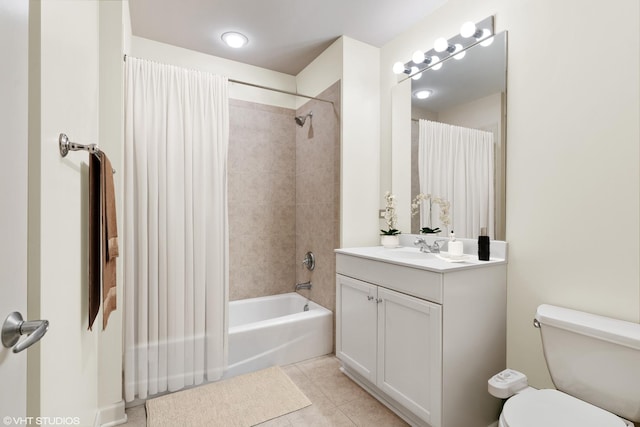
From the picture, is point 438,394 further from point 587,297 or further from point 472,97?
point 472,97

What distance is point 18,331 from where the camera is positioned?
2.10ft

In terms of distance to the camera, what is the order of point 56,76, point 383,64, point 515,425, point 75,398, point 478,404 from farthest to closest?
point 383,64, point 478,404, point 75,398, point 515,425, point 56,76

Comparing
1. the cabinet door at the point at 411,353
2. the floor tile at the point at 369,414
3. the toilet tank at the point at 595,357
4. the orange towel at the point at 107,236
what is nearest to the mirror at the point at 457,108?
the toilet tank at the point at 595,357

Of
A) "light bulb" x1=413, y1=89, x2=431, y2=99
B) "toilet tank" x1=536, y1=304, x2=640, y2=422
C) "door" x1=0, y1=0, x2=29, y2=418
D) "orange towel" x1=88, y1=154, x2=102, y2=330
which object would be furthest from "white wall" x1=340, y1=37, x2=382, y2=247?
"door" x1=0, y1=0, x2=29, y2=418

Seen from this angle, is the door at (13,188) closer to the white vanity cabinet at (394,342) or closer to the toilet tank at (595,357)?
the white vanity cabinet at (394,342)

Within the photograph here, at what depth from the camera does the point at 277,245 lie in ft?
10.5

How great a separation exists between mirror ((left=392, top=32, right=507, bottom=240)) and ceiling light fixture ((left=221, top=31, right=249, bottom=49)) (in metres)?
1.34

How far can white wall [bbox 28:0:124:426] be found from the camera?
2.67 ft

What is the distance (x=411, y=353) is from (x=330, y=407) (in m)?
0.66

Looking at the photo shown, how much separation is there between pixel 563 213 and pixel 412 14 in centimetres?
169

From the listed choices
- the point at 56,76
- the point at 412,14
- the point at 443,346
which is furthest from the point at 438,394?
the point at 412,14

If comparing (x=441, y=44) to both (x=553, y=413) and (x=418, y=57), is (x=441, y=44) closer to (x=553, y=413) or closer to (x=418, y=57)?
(x=418, y=57)

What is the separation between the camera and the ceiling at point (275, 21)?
2.09 m

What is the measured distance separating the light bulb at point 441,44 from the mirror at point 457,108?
8 centimetres
